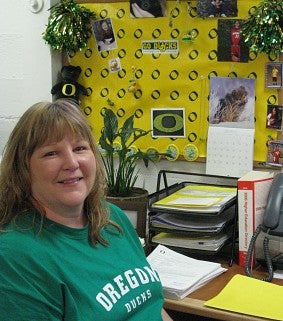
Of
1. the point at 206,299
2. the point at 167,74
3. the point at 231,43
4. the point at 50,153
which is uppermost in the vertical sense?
the point at 231,43

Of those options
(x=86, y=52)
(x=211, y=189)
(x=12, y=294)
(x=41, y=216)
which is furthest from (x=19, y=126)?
(x=86, y=52)

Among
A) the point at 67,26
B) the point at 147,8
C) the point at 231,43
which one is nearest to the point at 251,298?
the point at 231,43

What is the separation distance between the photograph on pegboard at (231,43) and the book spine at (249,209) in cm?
50

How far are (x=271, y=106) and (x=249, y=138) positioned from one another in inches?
5.7

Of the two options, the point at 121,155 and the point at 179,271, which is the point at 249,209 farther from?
the point at 121,155

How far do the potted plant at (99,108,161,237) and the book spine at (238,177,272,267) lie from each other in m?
0.38

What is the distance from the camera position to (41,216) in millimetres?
1349

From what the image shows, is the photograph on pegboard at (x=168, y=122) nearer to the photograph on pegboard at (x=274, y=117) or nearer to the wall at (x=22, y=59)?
the photograph on pegboard at (x=274, y=117)

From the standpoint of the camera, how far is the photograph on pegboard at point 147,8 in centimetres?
220

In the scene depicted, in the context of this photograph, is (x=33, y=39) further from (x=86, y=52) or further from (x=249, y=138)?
(x=249, y=138)

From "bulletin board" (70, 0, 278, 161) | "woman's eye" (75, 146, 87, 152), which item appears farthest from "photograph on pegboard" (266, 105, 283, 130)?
"woman's eye" (75, 146, 87, 152)

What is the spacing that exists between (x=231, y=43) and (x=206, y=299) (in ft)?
3.19

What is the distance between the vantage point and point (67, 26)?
2.28 meters

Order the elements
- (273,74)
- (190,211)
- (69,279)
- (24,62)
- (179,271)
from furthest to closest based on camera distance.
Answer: (24,62) → (273,74) → (190,211) → (179,271) → (69,279)
